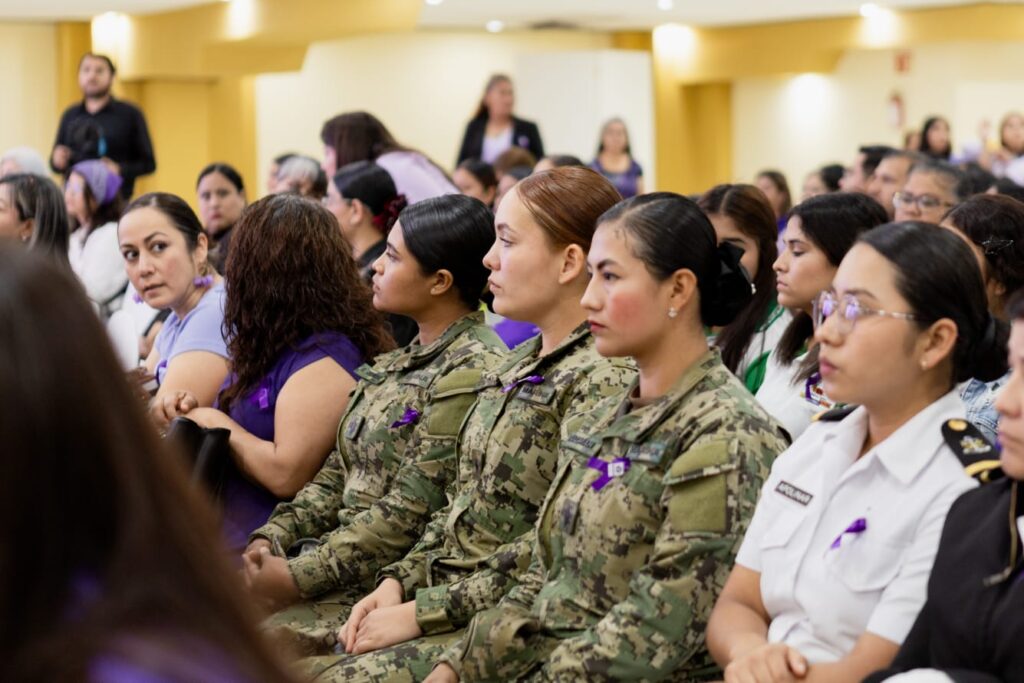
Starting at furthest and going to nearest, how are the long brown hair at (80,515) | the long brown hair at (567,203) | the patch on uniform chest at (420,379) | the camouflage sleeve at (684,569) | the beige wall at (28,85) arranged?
the beige wall at (28,85) → the patch on uniform chest at (420,379) → the long brown hair at (567,203) → the camouflage sleeve at (684,569) → the long brown hair at (80,515)

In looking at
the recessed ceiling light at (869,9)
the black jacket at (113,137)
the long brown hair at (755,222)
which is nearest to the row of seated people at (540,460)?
the long brown hair at (755,222)

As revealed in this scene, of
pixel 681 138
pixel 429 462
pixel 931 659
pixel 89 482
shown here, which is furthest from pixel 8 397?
pixel 681 138

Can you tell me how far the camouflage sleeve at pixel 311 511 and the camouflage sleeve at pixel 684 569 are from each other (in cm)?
122

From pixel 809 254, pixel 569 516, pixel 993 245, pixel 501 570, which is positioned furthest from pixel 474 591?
pixel 993 245

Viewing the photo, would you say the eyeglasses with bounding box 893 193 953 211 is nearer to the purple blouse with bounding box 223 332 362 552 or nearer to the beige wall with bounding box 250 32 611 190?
the purple blouse with bounding box 223 332 362 552

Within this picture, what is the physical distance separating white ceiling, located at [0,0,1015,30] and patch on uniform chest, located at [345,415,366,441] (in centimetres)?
872

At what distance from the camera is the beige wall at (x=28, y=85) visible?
1233 centimetres

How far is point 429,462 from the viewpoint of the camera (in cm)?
303

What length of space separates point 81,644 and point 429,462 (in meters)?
2.14

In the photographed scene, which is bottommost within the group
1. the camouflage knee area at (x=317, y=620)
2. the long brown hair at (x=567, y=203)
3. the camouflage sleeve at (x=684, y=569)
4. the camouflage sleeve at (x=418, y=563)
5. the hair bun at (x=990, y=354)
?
the camouflage knee area at (x=317, y=620)

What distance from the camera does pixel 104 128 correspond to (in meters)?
8.94

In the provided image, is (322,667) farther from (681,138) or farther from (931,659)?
(681,138)

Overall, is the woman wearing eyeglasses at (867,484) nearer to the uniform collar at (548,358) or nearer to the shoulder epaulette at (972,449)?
the shoulder epaulette at (972,449)

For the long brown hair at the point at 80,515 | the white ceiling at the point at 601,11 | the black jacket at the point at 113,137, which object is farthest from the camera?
the white ceiling at the point at 601,11
